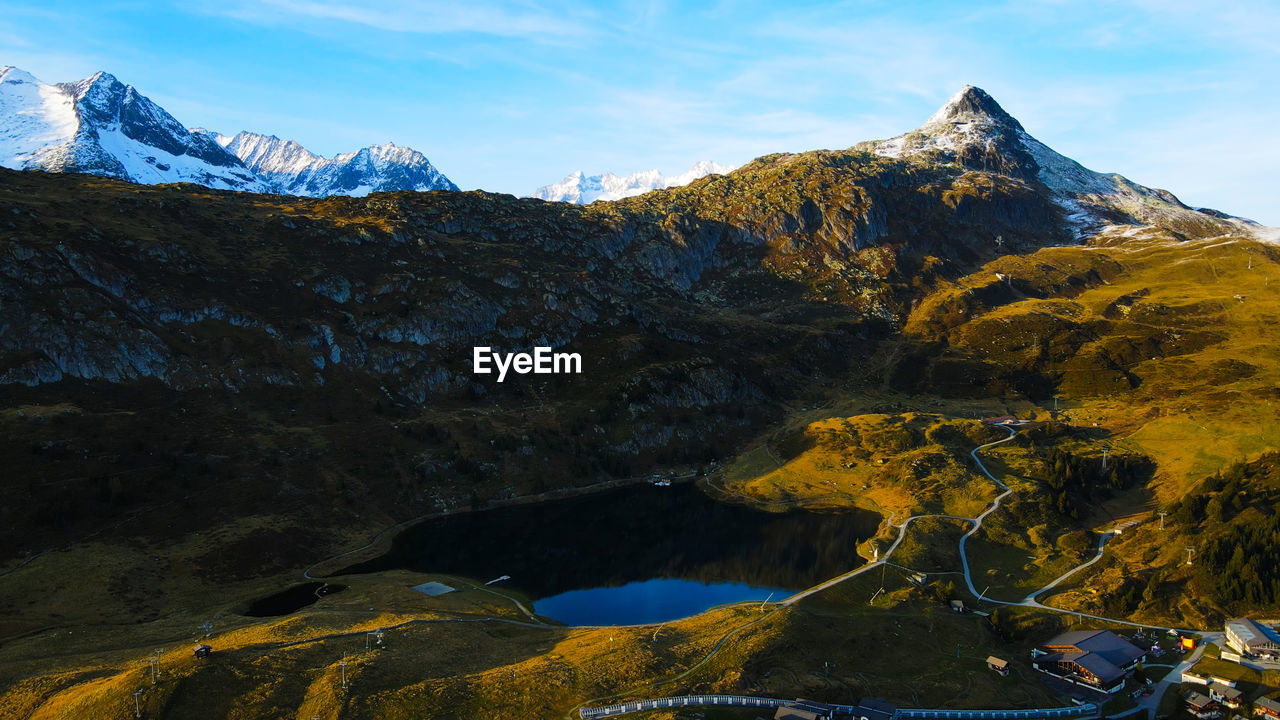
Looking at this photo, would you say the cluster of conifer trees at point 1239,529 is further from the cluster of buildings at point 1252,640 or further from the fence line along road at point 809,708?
the fence line along road at point 809,708

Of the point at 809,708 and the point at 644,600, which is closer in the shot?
the point at 809,708

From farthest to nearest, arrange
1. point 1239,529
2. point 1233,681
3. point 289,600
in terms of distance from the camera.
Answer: point 289,600, point 1239,529, point 1233,681

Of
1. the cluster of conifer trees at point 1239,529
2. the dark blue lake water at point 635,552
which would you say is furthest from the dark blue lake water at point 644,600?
the cluster of conifer trees at point 1239,529

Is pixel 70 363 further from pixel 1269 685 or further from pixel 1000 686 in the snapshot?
pixel 1269 685

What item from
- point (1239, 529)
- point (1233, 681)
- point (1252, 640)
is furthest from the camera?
point (1239, 529)

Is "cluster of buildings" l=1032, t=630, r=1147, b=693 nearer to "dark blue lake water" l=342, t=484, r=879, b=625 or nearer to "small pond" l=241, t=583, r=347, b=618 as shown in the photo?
"dark blue lake water" l=342, t=484, r=879, b=625

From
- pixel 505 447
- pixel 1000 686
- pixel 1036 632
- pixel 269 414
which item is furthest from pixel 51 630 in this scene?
pixel 1036 632

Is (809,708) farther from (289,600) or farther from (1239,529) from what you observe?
(289,600)

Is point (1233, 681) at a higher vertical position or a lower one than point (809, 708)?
lower

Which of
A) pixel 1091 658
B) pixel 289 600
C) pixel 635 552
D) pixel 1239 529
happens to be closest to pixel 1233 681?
pixel 1091 658
